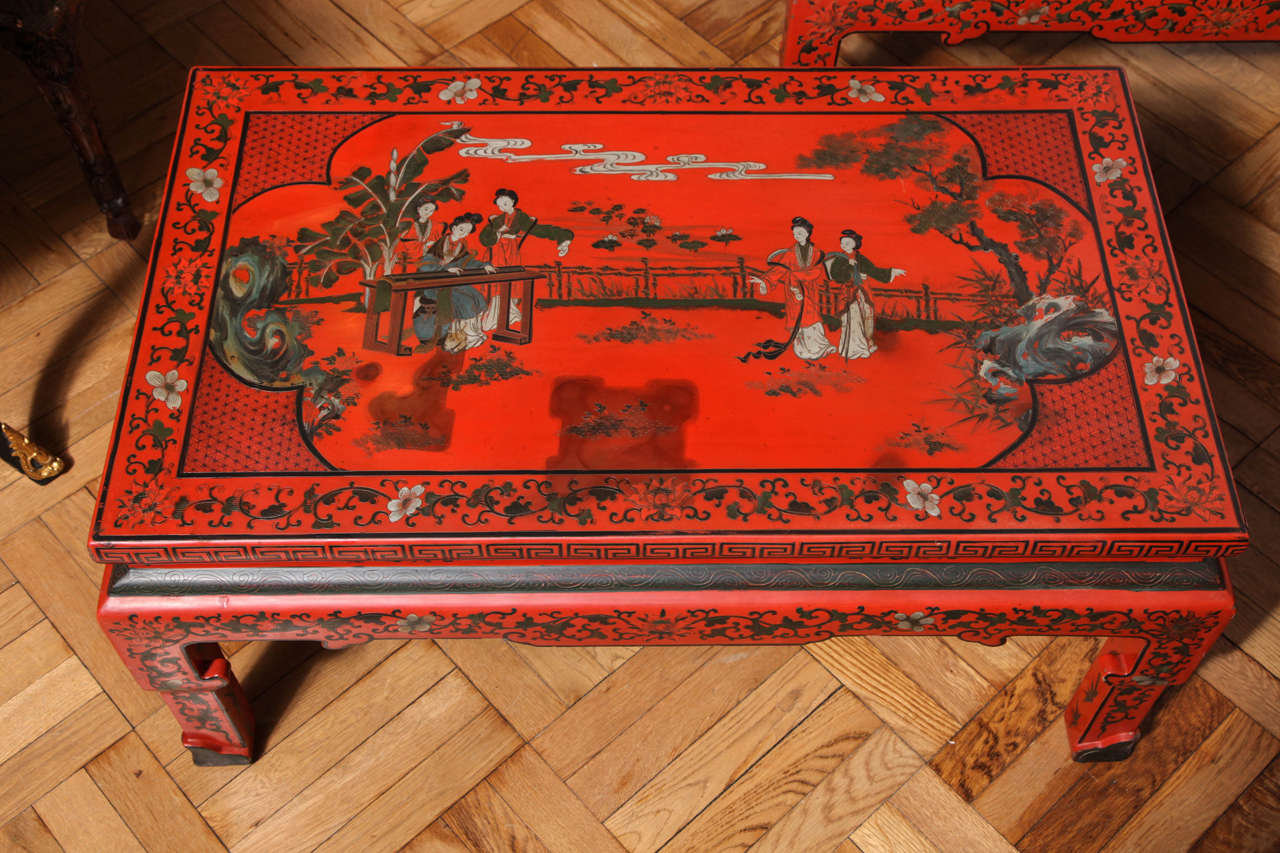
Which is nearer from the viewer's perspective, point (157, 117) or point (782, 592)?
point (782, 592)

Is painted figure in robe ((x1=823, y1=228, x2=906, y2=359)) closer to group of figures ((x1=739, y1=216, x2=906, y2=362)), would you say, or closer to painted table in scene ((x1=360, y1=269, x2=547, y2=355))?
group of figures ((x1=739, y1=216, x2=906, y2=362))

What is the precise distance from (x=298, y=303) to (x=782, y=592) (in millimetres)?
671

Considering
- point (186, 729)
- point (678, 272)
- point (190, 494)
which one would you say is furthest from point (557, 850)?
point (678, 272)

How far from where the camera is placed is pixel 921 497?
4.20 ft

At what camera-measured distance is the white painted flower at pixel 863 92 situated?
62.5 inches

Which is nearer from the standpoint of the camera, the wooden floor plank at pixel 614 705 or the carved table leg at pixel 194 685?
the carved table leg at pixel 194 685

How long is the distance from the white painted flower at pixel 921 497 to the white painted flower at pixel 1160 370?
0.31m

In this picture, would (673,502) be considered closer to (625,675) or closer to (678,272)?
(678,272)

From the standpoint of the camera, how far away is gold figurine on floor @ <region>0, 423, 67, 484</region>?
5.77ft

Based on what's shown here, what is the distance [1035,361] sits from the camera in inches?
54.3

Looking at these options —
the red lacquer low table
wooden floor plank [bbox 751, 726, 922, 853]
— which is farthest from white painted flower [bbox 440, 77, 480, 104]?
wooden floor plank [bbox 751, 726, 922, 853]

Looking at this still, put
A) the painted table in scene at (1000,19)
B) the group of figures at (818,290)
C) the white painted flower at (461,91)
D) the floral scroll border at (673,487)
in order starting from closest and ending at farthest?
1. the floral scroll border at (673,487)
2. the group of figures at (818,290)
3. the white painted flower at (461,91)
4. the painted table in scene at (1000,19)

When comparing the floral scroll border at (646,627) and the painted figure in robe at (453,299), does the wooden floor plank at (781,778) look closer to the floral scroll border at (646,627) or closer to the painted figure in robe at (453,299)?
the floral scroll border at (646,627)

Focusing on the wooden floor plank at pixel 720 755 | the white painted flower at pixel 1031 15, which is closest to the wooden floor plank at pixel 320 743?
the wooden floor plank at pixel 720 755
